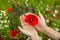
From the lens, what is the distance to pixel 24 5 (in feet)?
6.04

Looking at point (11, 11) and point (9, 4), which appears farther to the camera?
point (9, 4)

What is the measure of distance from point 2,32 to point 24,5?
302 mm

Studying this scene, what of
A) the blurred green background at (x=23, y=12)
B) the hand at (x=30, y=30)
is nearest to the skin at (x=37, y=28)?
the hand at (x=30, y=30)

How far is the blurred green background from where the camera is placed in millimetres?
1743

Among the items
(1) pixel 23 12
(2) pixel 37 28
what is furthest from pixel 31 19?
(1) pixel 23 12

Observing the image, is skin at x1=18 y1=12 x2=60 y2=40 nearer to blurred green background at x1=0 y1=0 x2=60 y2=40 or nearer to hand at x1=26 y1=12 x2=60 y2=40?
hand at x1=26 y1=12 x2=60 y2=40

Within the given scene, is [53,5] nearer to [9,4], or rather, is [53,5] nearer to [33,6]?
[33,6]

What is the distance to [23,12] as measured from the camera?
1782 millimetres

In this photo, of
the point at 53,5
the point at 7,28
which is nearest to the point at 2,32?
the point at 7,28

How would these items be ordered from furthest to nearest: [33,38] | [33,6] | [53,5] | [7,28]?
[53,5] → [33,6] → [7,28] → [33,38]

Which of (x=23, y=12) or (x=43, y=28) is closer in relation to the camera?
(x=43, y=28)

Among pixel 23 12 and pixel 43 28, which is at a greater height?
pixel 23 12

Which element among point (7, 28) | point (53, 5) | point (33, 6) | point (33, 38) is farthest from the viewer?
point (53, 5)

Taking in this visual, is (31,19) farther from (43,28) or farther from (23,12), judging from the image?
(23,12)
